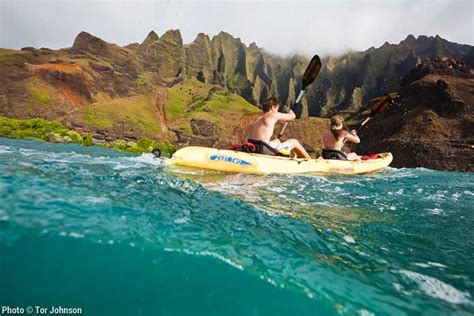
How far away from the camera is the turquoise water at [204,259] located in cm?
386

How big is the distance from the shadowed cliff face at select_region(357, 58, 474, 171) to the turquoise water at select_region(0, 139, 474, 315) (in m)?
60.8

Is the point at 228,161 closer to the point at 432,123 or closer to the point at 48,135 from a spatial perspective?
the point at 48,135

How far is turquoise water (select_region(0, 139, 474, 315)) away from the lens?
12.7ft

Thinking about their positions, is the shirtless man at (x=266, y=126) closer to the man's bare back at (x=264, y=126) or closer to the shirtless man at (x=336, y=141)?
the man's bare back at (x=264, y=126)

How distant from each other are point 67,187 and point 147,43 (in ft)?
627

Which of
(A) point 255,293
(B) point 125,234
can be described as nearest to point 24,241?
(B) point 125,234

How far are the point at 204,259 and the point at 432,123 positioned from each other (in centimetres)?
7459

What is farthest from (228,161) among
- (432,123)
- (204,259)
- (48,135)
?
(432,123)

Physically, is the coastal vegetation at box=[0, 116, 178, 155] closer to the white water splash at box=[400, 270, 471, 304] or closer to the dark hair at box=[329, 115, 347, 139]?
the dark hair at box=[329, 115, 347, 139]

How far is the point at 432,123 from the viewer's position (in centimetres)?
6775

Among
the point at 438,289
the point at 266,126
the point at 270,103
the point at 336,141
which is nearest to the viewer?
the point at 438,289

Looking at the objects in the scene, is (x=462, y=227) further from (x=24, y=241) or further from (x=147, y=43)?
(x=147, y=43)

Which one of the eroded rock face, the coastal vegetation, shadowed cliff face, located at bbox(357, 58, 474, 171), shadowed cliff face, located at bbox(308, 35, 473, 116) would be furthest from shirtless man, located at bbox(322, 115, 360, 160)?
shadowed cliff face, located at bbox(308, 35, 473, 116)

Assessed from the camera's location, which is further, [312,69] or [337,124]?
[312,69]
